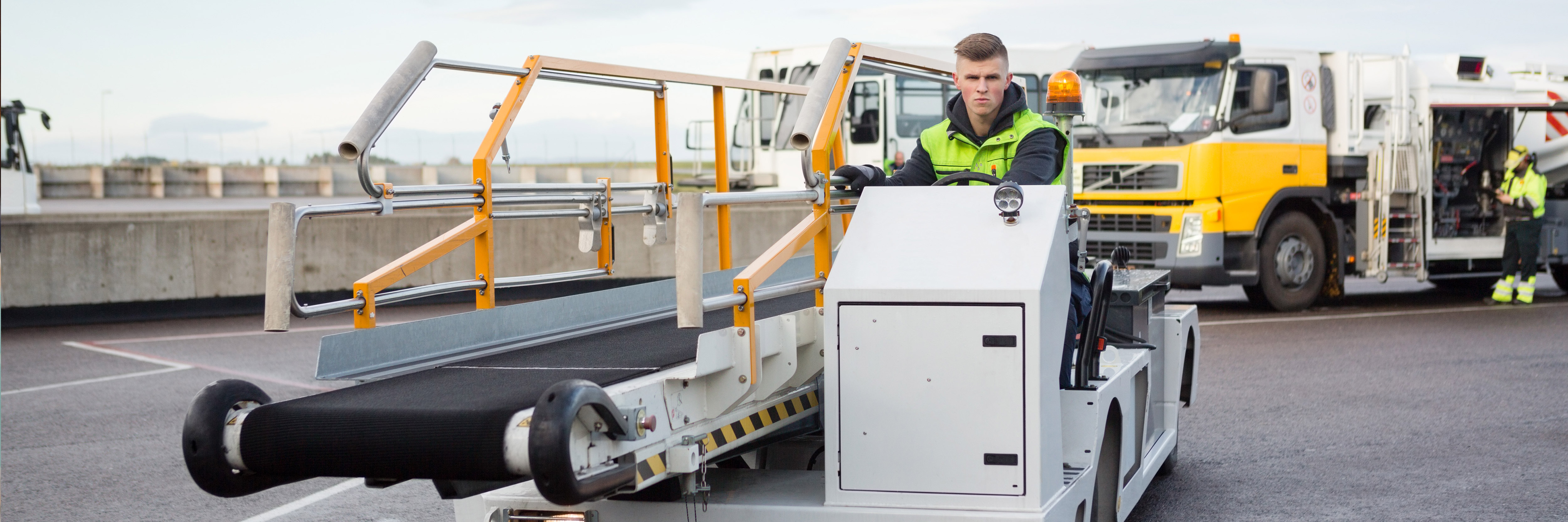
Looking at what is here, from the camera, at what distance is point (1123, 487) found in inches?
194

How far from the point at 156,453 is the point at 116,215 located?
321 inches

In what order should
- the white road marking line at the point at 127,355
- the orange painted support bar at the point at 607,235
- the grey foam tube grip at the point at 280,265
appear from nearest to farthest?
the grey foam tube grip at the point at 280,265
the orange painted support bar at the point at 607,235
the white road marking line at the point at 127,355

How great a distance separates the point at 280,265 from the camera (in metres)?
3.53

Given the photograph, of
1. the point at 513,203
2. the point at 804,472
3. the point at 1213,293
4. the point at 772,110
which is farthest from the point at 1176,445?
the point at 772,110

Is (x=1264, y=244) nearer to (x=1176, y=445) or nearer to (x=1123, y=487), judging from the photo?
(x=1176, y=445)

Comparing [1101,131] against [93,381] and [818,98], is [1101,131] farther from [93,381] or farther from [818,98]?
[818,98]

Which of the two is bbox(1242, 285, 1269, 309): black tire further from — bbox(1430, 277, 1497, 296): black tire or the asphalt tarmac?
bbox(1430, 277, 1497, 296): black tire

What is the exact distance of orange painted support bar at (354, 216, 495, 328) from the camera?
4105 millimetres

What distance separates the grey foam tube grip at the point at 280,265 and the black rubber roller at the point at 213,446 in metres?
0.24

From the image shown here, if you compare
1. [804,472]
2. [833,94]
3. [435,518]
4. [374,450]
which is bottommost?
[435,518]

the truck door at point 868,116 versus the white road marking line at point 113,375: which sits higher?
the truck door at point 868,116

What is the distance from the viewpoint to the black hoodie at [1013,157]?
4.31 metres

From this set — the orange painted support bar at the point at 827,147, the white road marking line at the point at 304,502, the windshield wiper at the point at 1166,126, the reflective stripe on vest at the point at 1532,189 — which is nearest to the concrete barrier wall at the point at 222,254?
the windshield wiper at the point at 1166,126

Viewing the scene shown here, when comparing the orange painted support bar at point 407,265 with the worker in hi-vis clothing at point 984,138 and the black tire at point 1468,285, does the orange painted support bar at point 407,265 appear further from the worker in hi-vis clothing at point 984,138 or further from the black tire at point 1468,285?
the black tire at point 1468,285
